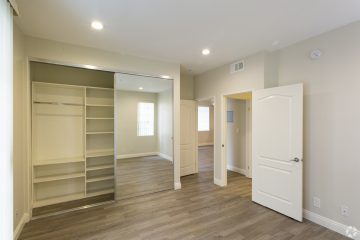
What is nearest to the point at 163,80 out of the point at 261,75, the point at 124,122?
the point at 124,122

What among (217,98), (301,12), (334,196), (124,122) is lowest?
(334,196)

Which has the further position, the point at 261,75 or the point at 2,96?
the point at 261,75

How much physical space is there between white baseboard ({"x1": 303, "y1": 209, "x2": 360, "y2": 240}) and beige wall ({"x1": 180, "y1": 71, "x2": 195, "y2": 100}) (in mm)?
3590

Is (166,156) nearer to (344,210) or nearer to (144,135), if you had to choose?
(144,135)

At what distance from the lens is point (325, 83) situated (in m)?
2.62

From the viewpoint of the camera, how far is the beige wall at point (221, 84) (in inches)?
133

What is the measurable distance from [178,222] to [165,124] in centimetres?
208

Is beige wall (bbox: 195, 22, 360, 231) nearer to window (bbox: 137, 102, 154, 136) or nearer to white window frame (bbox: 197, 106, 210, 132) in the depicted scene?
window (bbox: 137, 102, 154, 136)

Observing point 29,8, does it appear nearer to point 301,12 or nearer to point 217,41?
point 217,41

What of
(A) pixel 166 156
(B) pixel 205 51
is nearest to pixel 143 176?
(A) pixel 166 156

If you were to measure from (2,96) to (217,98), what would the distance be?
373 centimetres

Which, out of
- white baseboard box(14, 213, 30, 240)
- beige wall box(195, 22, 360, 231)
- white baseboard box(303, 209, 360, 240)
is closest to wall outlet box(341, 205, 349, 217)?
beige wall box(195, 22, 360, 231)

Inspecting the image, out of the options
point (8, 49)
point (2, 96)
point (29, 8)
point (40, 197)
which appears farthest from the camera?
point (40, 197)

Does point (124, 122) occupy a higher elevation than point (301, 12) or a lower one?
lower
